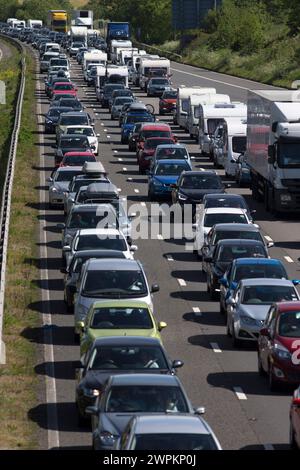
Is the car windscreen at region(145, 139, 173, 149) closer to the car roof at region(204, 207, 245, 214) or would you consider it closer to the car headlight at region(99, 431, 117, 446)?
the car roof at region(204, 207, 245, 214)

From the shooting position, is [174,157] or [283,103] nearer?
→ [283,103]

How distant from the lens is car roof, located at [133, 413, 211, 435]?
16.8 metres

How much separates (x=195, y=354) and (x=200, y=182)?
18.3 metres

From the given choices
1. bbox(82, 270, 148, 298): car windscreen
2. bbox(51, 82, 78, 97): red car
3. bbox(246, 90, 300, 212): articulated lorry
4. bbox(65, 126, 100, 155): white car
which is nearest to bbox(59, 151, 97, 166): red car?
bbox(246, 90, 300, 212): articulated lorry

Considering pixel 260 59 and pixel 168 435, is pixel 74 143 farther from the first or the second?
pixel 260 59

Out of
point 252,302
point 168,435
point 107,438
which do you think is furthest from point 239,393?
point 168,435

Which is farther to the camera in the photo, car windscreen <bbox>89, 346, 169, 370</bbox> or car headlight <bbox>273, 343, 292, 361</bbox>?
car headlight <bbox>273, 343, 292, 361</bbox>

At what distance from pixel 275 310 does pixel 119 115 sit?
54.3 m

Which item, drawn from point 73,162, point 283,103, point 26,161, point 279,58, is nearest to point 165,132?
point 26,161

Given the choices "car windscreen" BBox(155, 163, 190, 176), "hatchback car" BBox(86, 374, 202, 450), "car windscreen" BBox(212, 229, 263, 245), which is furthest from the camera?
"car windscreen" BBox(155, 163, 190, 176)

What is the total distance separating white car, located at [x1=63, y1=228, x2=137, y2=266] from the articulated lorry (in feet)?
37.8

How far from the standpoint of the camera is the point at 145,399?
1933cm

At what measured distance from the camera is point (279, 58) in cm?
11538

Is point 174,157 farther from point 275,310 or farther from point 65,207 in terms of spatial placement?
point 275,310
